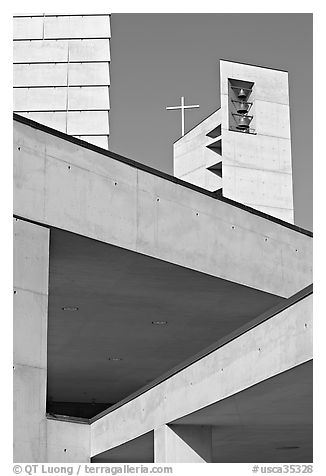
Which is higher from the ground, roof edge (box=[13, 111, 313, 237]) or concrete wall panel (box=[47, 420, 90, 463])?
roof edge (box=[13, 111, 313, 237])

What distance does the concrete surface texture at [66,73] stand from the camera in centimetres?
4575

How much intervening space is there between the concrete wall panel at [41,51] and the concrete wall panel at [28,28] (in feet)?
1.43

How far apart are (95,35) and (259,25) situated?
8273 millimetres

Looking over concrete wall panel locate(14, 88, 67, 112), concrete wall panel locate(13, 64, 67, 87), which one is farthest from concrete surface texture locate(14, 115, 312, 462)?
concrete wall panel locate(13, 64, 67, 87)

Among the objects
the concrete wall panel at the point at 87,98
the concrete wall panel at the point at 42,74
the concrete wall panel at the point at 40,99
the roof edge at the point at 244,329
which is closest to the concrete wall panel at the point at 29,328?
the roof edge at the point at 244,329

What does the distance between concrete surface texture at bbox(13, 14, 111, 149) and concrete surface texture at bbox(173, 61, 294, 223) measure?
5539 mm

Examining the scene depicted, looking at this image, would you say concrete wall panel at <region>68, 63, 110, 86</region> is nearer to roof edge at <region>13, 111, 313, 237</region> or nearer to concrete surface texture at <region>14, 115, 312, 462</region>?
concrete surface texture at <region>14, 115, 312, 462</region>

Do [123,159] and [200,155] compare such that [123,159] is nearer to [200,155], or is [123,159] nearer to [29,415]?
[29,415]

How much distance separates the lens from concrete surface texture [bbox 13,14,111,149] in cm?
4575

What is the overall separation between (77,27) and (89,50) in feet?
7.41

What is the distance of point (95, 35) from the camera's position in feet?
156

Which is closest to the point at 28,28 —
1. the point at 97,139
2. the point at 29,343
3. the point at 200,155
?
the point at 97,139

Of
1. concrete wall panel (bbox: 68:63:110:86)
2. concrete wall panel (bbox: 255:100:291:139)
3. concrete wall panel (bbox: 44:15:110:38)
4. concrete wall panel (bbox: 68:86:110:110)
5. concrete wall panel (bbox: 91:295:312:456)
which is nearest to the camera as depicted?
concrete wall panel (bbox: 91:295:312:456)
